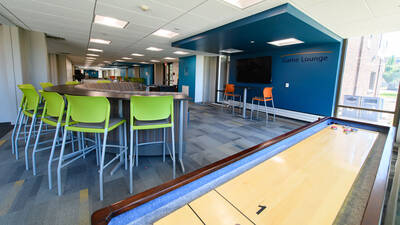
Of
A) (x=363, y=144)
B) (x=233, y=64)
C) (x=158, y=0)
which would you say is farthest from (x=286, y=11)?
(x=233, y=64)

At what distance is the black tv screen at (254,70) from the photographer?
6324mm

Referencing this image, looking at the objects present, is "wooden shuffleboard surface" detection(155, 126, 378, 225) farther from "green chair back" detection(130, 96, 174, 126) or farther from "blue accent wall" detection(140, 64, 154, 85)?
"blue accent wall" detection(140, 64, 154, 85)

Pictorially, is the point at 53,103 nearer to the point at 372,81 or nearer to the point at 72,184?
the point at 72,184

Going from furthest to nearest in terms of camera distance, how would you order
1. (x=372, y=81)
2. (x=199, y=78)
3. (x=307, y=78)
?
(x=199, y=78) < (x=307, y=78) < (x=372, y=81)

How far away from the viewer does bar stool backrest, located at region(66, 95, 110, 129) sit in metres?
1.76

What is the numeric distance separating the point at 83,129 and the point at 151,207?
1.53 m

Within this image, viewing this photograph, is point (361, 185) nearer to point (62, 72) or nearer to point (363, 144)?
point (363, 144)

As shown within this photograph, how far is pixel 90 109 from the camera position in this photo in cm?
179

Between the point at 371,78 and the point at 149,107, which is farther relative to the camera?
the point at 371,78

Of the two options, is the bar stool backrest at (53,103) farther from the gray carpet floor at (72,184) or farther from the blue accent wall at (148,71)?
the blue accent wall at (148,71)


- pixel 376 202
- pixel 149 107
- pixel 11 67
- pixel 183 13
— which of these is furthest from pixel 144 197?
pixel 11 67

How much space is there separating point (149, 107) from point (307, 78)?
524cm

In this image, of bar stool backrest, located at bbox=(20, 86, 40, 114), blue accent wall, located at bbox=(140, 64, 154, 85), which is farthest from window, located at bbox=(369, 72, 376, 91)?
blue accent wall, located at bbox=(140, 64, 154, 85)

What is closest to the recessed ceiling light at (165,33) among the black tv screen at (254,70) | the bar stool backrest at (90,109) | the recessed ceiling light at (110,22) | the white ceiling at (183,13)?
the white ceiling at (183,13)
